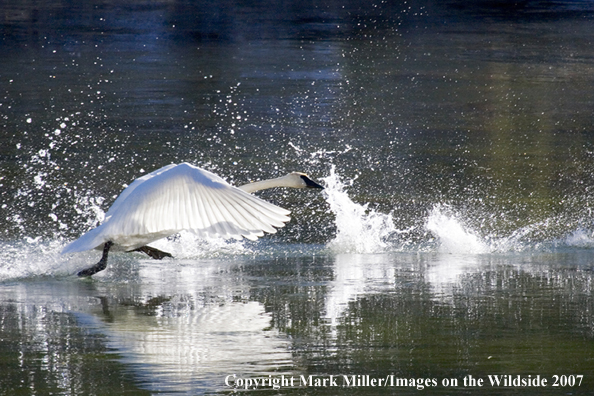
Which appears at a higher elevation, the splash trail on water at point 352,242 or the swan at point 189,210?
the swan at point 189,210

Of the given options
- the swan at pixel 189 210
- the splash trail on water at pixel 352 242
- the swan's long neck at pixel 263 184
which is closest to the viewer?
the swan at pixel 189 210

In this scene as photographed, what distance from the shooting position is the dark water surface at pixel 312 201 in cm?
558

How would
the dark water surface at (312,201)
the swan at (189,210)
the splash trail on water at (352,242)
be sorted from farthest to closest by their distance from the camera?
1. the splash trail on water at (352,242)
2. the swan at (189,210)
3. the dark water surface at (312,201)

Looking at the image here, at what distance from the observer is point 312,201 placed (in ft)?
35.7

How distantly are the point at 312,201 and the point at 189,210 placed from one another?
12.2 feet

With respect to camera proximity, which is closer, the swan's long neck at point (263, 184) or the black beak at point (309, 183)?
the swan's long neck at point (263, 184)

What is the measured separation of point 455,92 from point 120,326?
1296cm

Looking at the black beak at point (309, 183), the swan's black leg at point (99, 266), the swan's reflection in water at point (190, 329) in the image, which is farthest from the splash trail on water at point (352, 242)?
the swan's reflection in water at point (190, 329)

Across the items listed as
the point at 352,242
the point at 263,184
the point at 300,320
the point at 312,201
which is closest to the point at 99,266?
the point at 263,184

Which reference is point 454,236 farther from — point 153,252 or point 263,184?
point 153,252

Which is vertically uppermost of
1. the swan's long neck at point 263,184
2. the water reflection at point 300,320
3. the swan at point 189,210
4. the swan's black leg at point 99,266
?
the swan's long neck at point 263,184

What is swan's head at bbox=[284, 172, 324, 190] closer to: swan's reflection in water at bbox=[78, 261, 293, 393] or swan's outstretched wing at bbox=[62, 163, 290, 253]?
swan's reflection in water at bbox=[78, 261, 293, 393]

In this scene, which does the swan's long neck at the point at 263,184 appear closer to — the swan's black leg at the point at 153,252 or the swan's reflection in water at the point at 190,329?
the swan's reflection in water at the point at 190,329

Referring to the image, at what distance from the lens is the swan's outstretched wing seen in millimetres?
7105
